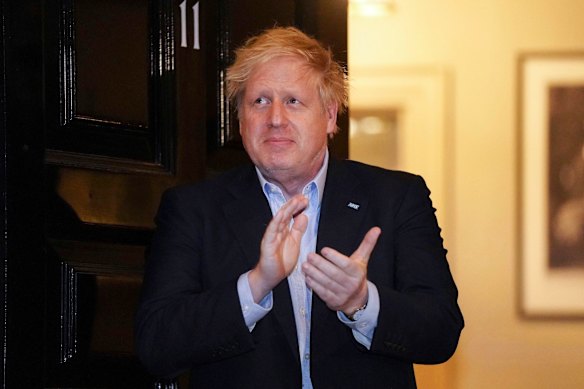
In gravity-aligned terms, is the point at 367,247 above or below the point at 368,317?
above

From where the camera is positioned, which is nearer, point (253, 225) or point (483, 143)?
point (253, 225)

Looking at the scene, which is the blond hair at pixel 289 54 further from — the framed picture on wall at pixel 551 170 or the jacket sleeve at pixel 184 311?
the framed picture on wall at pixel 551 170

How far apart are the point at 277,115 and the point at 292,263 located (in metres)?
0.37

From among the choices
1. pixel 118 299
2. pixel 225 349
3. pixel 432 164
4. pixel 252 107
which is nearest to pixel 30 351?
pixel 118 299

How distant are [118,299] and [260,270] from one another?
0.59m

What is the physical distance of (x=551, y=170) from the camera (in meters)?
5.62

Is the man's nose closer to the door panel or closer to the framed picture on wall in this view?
the door panel

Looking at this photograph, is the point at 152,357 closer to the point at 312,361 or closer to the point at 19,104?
the point at 312,361

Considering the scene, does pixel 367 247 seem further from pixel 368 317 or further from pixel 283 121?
pixel 283 121

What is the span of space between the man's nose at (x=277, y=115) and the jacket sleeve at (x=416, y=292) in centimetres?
31

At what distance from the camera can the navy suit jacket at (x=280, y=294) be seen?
202 cm

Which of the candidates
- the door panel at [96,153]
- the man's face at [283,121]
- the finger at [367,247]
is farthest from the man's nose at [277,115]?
the door panel at [96,153]

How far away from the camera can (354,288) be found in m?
1.92

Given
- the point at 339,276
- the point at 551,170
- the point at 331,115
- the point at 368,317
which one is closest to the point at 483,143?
the point at 551,170
